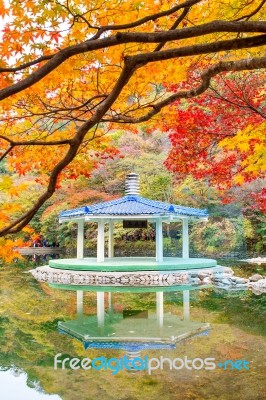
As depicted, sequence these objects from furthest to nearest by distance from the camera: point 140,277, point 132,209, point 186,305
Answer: point 132,209 → point 140,277 → point 186,305

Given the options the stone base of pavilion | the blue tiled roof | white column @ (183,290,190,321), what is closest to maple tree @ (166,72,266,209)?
white column @ (183,290,190,321)

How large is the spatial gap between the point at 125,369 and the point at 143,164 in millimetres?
17046

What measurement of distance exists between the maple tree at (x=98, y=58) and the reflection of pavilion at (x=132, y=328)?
2.26m

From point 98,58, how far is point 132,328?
4.08 m

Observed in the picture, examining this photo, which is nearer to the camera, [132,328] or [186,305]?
[132,328]

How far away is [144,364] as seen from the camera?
4680 millimetres

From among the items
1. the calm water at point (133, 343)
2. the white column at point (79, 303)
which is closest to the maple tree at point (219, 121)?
the calm water at point (133, 343)

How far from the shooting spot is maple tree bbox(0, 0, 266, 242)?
7.16 feet

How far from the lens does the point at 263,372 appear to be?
14.3 ft

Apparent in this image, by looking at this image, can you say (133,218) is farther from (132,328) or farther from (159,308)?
(132,328)

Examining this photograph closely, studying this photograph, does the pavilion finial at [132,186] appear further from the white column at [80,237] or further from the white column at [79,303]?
the white column at [79,303]

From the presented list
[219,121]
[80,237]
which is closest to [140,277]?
[80,237]

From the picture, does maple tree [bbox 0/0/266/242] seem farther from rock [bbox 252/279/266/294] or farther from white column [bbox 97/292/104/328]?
rock [bbox 252/279/266/294]

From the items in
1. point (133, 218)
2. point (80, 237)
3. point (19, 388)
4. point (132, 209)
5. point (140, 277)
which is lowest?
point (19, 388)
